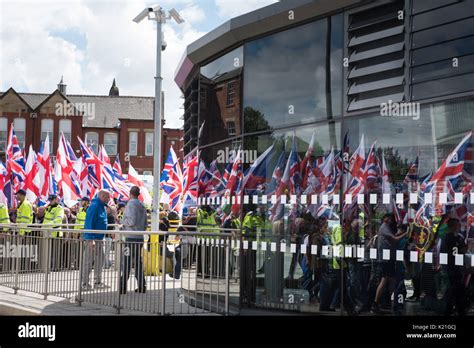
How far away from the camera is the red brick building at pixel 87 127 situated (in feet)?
227

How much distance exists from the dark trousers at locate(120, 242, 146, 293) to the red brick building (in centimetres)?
5820

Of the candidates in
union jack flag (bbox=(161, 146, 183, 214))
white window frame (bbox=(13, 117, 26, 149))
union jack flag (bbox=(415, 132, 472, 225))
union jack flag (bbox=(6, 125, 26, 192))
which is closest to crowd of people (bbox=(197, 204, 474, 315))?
union jack flag (bbox=(415, 132, 472, 225))

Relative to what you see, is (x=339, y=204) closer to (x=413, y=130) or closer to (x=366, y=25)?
(x=413, y=130)

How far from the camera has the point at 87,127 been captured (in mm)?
70000

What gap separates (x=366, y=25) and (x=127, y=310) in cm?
536

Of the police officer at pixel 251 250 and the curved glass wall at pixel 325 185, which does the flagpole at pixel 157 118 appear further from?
the police officer at pixel 251 250

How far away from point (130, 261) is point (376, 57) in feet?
15.0

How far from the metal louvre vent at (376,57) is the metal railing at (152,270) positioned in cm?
290

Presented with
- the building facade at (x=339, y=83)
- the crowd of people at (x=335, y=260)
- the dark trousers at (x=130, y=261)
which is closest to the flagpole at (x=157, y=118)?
the crowd of people at (x=335, y=260)

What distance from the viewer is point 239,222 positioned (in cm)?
1002

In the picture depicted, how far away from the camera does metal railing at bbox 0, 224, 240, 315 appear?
972 cm

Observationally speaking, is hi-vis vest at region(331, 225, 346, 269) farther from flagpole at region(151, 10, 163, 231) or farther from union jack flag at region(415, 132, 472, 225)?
flagpole at region(151, 10, 163, 231)
